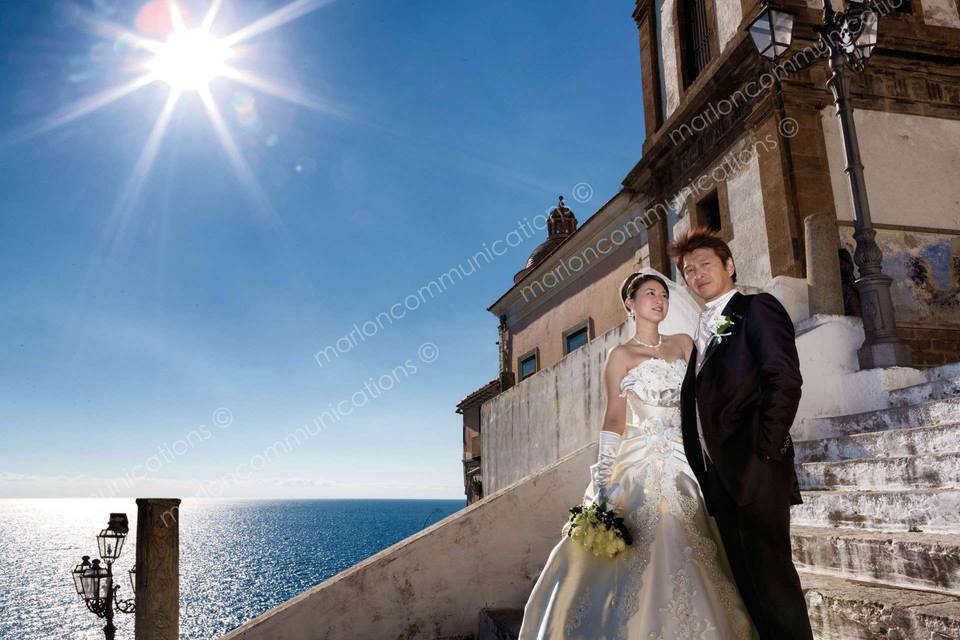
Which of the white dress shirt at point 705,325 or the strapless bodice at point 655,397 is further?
the strapless bodice at point 655,397

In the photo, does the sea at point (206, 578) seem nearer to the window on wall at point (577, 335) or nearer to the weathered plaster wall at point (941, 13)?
the window on wall at point (577, 335)

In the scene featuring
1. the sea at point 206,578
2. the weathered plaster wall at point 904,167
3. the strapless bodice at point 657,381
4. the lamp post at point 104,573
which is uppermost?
the weathered plaster wall at point 904,167

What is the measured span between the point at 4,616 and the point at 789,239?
3065 inches

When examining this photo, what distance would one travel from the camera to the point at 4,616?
58.9 m

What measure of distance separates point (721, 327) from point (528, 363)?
59.1ft

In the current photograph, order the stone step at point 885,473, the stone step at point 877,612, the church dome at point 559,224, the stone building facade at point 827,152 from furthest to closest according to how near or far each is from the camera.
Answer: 1. the church dome at point 559,224
2. the stone building facade at point 827,152
3. the stone step at point 885,473
4. the stone step at point 877,612

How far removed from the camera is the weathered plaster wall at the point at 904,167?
31.6 feet

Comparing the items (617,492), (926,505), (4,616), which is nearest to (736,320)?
(617,492)

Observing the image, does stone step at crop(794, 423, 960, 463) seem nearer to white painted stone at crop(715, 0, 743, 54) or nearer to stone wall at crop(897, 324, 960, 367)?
stone wall at crop(897, 324, 960, 367)

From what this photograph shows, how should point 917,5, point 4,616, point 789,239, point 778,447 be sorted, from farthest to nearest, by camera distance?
point 4,616, point 917,5, point 789,239, point 778,447

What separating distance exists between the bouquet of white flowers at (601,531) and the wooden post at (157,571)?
200 inches

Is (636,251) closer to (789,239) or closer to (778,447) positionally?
(789,239)

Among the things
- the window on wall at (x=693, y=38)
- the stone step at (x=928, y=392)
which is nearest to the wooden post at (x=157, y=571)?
the stone step at (x=928, y=392)

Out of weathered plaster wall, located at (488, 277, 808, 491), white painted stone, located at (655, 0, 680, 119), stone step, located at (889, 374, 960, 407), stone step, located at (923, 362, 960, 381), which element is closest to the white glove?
stone step, located at (889, 374, 960, 407)
